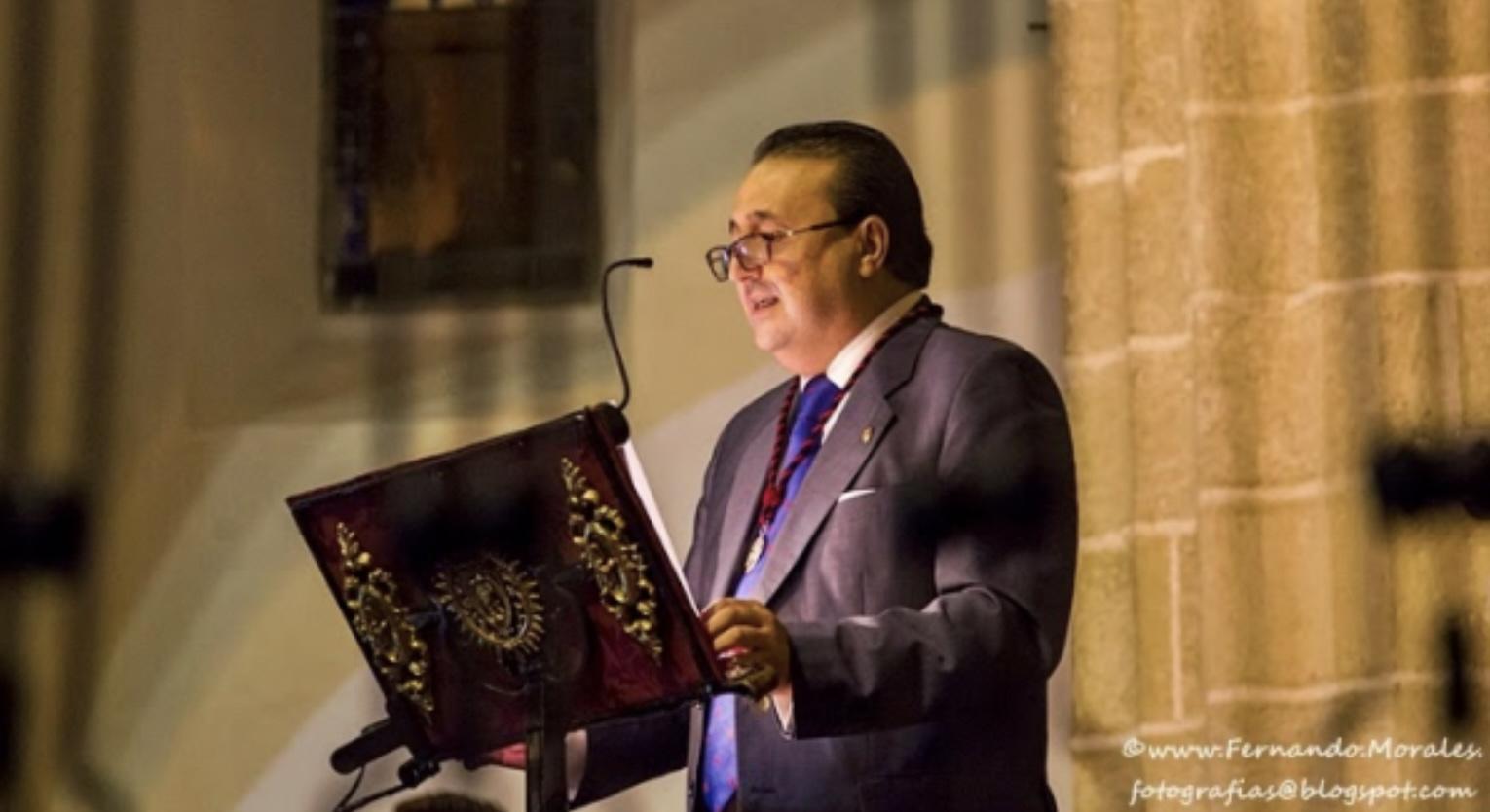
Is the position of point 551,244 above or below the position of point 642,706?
above

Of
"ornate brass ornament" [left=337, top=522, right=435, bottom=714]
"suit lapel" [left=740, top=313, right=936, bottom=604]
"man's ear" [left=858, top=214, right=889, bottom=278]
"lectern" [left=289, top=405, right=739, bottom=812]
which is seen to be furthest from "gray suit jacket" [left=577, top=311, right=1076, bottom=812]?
"ornate brass ornament" [left=337, top=522, right=435, bottom=714]

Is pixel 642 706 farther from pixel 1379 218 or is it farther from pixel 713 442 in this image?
pixel 1379 218

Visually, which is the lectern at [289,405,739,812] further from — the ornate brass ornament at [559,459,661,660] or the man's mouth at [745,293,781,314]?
the man's mouth at [745,293,781,314]

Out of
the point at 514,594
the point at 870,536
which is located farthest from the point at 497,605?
the point at 870,536

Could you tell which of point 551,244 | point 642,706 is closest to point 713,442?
point 551,244

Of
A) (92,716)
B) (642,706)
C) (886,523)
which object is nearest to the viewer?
(642,706)

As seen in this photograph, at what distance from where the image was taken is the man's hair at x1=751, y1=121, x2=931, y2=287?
4.73 meters

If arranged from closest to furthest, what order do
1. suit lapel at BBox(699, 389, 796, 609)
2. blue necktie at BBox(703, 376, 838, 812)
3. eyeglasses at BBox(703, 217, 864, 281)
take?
blue necktie at BBox(703, 376, 838, 812)
suit lapel at BBox(699, 389, 796, 609)
eyeglasses at BBox(703, 217, 864, 281)

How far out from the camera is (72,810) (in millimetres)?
5395

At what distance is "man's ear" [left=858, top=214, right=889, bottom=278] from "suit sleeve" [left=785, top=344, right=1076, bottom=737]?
0.90 ft

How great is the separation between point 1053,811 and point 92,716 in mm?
2000

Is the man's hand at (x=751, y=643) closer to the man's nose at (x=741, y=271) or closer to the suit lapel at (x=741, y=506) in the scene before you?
the suit lapel at (x=741, y=506)

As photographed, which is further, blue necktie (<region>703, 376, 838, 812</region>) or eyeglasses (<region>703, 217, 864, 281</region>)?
eyeglasses (<region>703, 217, 864, 281</region>)

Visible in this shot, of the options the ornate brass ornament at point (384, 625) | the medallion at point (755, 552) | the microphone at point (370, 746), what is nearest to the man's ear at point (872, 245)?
the medallion at point (755, 552)
